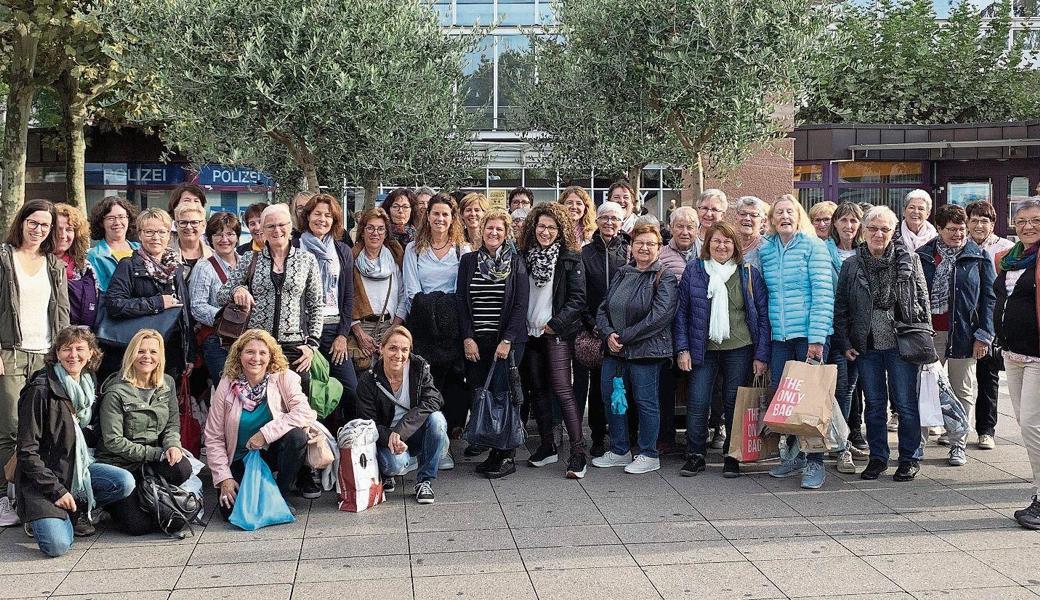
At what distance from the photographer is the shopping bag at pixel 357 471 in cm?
629

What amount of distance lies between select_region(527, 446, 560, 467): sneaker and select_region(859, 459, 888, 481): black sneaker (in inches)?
84.8

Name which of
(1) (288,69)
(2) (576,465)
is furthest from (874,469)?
(1) (288,69)

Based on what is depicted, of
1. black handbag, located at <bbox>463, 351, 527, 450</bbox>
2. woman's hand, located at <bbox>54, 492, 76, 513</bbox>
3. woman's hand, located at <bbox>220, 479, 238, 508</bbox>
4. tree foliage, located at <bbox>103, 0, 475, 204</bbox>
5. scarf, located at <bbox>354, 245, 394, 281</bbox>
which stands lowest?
woman's hand, located at <bbox>220, 479, 238, 508</bbox>

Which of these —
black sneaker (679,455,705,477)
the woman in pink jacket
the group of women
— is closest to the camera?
the group of women

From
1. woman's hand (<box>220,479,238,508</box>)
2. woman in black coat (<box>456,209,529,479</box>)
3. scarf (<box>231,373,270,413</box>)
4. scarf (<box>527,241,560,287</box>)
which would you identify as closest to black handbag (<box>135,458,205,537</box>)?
woman's hand (<box>220,479,238,508</box>)

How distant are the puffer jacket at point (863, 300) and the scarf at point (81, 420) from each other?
4761mm

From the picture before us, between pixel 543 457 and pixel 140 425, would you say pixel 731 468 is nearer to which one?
pixel 543 457

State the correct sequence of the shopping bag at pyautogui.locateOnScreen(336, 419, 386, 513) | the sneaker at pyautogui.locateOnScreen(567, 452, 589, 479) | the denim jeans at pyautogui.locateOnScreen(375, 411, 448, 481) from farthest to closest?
the sneaker at pyautogui.locateOnScreen(567, 452, 589, 479) < the denim jeans at pyautogui.locateOnScreen(375, 411, 448, 481) < the shopping bag at pyautogui.locateOnScreen(336, 419, 386, 513)

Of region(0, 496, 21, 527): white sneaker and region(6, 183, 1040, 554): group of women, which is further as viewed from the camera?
region(6, 183, 1040, 554): group of women

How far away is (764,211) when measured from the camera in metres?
7.41

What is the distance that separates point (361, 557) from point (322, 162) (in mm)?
8022

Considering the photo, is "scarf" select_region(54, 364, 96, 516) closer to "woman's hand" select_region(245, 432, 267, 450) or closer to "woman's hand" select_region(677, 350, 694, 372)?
"woman's hand" select_region(245, 432, 267, 450)

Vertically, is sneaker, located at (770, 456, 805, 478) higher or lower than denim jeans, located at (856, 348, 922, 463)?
lower

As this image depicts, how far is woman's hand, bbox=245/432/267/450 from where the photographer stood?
6109 mm
